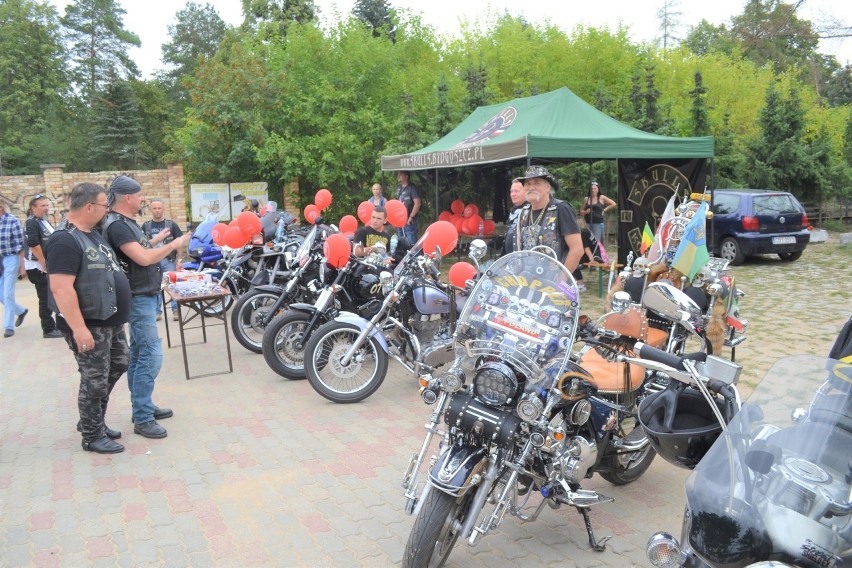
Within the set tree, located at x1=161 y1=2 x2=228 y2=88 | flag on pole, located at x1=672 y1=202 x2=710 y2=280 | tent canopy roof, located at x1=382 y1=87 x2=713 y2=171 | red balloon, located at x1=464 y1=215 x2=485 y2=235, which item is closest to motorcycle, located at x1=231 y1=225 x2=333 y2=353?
tent canopy roof, located at x1=382 y1=87 x2=713 y2=171

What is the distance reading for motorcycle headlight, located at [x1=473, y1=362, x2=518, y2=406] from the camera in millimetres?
2928

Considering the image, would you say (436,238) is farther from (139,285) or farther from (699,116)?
(699,116)

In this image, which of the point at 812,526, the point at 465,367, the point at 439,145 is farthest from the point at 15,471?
the point at 439,145

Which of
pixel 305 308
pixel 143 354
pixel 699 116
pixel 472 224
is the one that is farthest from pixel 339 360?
pixel 699 116

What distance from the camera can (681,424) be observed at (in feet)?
7.53

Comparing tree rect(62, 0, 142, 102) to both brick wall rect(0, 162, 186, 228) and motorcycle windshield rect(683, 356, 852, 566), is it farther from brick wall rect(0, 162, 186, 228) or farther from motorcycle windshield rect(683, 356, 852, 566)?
motorcycle windshield rect(683, 356, 852, 566)

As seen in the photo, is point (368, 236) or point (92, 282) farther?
point (368, 236)

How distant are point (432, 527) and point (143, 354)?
9.94 feet

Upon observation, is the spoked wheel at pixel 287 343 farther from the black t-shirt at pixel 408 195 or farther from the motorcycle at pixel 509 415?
the black t-shirt at pixel 408 195

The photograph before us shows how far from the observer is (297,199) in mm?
17781

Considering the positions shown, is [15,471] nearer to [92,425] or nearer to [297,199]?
[92,425]

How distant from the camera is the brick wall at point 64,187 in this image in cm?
1670

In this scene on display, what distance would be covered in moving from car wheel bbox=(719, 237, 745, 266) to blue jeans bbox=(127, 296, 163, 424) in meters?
11.0

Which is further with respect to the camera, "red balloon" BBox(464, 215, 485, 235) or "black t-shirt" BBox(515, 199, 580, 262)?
"red balloon" BBox(464, 215, 485, 235)
